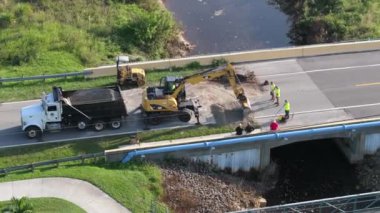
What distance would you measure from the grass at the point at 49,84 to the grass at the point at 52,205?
10267 mm

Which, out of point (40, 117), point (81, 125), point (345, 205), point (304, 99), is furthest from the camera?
point (304, 99)

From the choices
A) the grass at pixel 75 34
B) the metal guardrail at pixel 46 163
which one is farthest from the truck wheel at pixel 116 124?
the grass at pixel 75 34

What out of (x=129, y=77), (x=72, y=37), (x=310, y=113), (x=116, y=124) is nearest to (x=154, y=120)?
(x=116, y=124)

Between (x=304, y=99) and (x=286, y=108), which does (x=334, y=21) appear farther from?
(x=286, y=108)

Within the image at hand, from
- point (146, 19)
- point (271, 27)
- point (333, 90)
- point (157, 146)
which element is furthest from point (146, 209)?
point (271, 27)

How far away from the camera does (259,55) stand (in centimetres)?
4581

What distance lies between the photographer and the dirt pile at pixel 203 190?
3528 cm

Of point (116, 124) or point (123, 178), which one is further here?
point (116, 124)

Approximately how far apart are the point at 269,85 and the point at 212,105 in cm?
438

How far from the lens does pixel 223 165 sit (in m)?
38.2

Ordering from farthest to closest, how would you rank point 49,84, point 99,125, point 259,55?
point 259,55, point 49,84, point 99,125

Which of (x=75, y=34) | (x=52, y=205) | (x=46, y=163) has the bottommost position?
(x=52, y=205)

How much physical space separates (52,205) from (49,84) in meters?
12.3

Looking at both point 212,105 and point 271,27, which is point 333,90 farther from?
point 271,27
